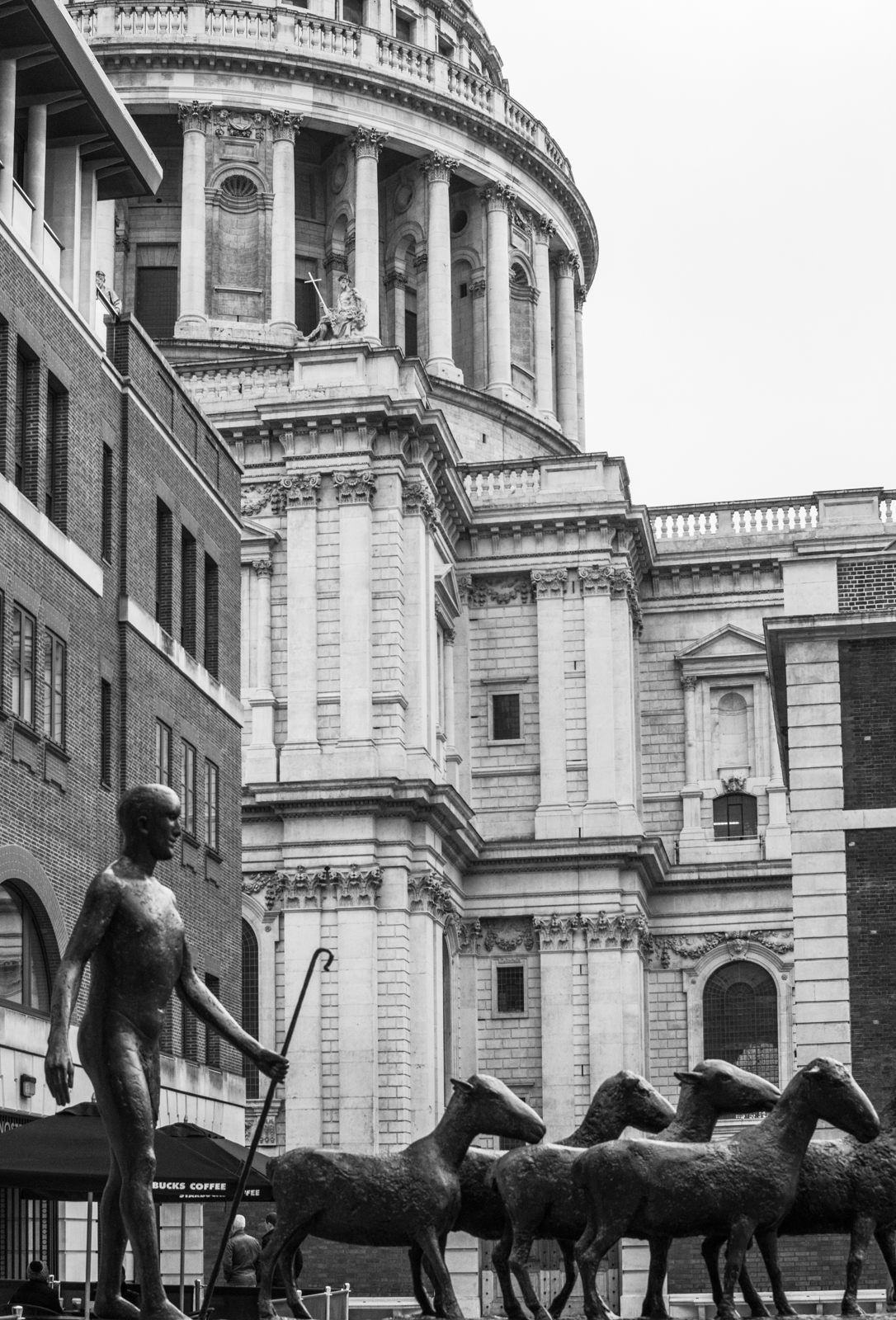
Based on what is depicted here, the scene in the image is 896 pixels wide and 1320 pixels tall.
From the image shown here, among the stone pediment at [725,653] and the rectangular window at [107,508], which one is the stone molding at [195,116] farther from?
the rectangular window at [107,508]

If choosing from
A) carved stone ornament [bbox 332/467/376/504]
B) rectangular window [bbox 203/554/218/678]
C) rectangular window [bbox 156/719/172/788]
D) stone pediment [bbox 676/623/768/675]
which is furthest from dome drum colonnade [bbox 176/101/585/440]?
rectangular window [bbox 156/719/172/788]

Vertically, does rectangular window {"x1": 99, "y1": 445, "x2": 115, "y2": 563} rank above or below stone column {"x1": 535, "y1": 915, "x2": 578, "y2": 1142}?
above

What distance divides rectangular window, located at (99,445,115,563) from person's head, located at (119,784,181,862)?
85.9 ft

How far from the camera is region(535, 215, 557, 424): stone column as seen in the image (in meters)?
93.7

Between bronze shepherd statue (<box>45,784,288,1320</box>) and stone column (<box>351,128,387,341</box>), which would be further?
stone column (<box>351,128,387,341</box>)

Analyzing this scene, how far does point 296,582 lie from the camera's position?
67.4 meters

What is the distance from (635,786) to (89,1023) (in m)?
62.7

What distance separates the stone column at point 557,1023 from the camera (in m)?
69.7

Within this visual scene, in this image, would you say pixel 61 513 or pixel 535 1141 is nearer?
pixel 535 1141

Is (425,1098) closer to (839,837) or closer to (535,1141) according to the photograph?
(839,837)

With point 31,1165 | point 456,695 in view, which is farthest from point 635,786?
point 31,1165

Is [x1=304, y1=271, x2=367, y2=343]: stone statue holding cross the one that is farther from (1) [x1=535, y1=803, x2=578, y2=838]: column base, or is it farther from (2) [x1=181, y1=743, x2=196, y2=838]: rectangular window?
(2) [x1=181, y1=743, x2=196, y2=838]: rectangular window

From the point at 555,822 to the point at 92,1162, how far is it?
47617mm

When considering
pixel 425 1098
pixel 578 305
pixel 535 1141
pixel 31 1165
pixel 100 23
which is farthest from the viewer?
pixel 578 305
